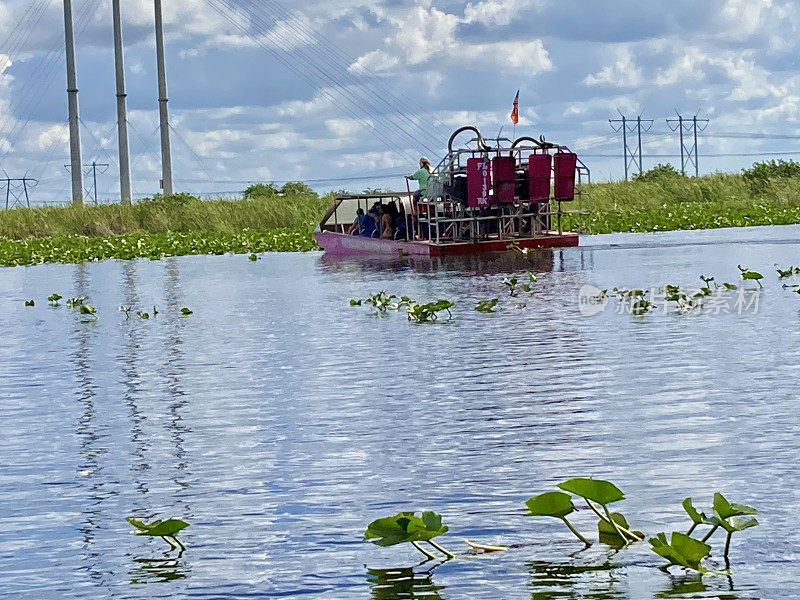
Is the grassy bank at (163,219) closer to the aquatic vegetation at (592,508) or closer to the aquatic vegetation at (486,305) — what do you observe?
the aquatic vegetation at (486,305)

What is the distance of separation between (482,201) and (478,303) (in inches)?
493

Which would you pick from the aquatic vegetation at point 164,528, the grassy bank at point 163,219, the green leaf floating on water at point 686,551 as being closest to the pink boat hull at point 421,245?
the grassy bank at point 163,219

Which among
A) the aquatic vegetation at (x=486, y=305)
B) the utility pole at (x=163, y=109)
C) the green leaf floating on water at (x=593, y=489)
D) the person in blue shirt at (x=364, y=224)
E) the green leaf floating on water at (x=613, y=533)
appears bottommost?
the green leaf floating on water at (x=613, y=533)

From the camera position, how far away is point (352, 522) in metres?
6.63

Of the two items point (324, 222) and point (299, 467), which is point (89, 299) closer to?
point (324, 222)

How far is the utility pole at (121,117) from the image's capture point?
198 feet

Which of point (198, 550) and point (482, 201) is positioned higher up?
point (482, 201)

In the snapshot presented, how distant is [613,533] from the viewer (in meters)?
6.05

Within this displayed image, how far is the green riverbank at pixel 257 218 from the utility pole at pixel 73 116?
16.5 ft

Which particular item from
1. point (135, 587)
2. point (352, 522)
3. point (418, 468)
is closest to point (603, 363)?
point (418, 468)

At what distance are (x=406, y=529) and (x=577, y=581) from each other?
0.72 metres

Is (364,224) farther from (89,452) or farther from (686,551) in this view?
(686,551)

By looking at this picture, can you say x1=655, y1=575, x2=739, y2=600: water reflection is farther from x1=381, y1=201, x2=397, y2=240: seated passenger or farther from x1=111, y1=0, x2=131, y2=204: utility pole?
x1=111, y1=0, x2=131, y2=204: utility pole

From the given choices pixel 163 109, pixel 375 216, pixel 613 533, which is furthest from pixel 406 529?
pixel 163 109
